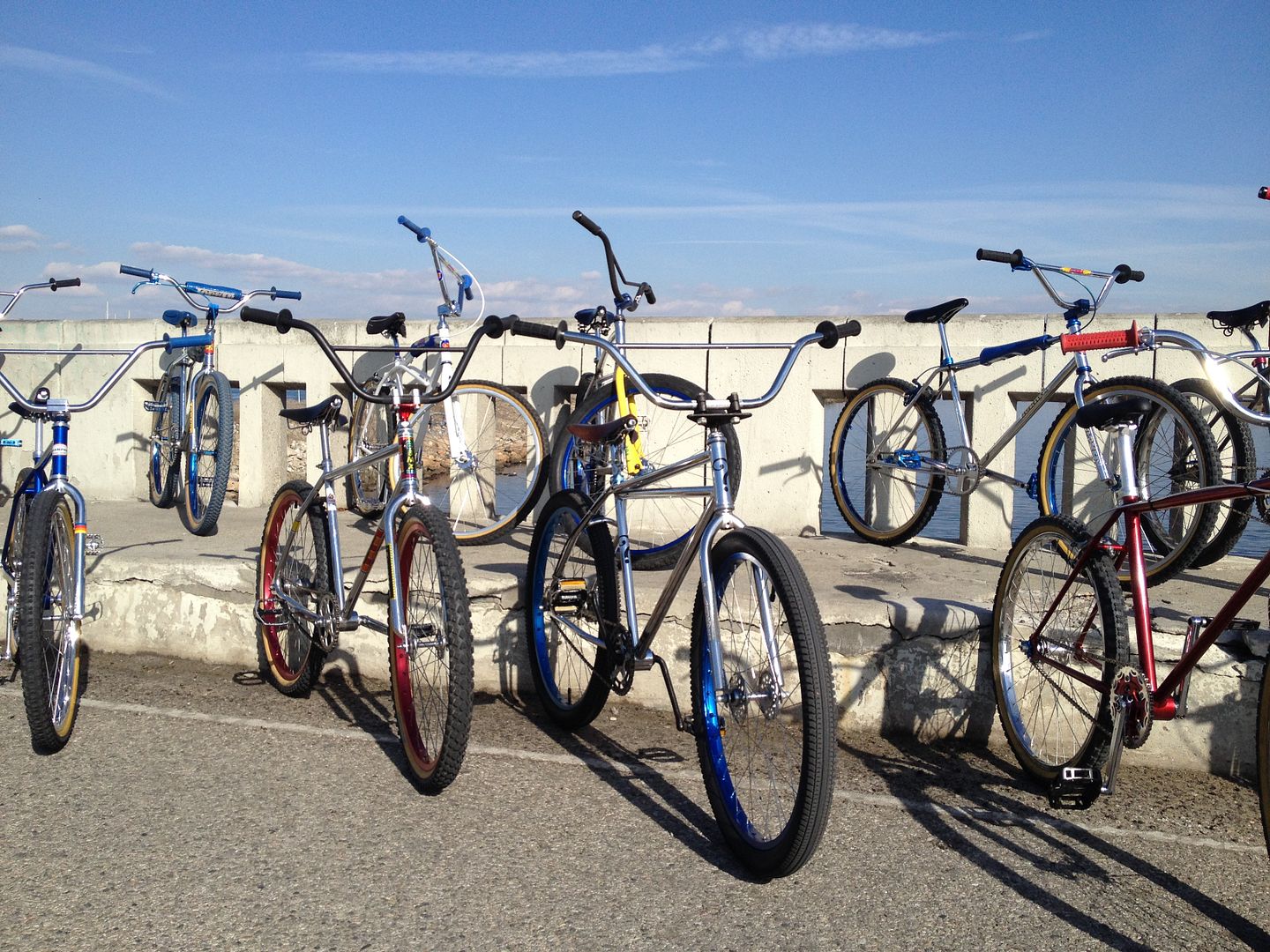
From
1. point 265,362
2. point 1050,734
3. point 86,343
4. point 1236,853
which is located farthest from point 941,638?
point 86,343

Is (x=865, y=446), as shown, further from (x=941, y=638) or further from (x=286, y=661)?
(x=286, y=661)

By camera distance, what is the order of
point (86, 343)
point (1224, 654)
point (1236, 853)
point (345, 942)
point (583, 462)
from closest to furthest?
point (345, 942) → point (1236, 853) → point (1224, 654) → point (583, 462) → point (86, 343)

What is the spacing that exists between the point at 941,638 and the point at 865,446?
2.03 m

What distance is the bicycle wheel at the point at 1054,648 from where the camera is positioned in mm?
3373

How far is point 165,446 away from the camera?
7.05m

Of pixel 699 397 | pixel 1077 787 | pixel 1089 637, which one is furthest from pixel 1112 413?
pixel 699 397

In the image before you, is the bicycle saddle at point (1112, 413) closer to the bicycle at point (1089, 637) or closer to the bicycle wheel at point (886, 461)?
the bicycle at point (1089, 637)

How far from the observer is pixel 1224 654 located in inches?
154

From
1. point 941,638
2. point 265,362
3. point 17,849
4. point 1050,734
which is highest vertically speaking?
point 265,362

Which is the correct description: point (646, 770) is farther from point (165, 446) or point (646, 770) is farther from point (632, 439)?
point (165, 446)

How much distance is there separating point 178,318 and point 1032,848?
574cm

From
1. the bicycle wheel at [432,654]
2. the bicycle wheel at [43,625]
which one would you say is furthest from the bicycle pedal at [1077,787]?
the bicycle wheel at [43,625]

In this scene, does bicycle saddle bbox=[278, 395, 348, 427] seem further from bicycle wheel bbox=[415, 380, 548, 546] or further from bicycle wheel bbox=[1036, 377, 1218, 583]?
bicycle wheel bbox=[1036, 377, 1218, 583]

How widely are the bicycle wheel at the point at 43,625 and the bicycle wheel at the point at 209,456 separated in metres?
1.80
